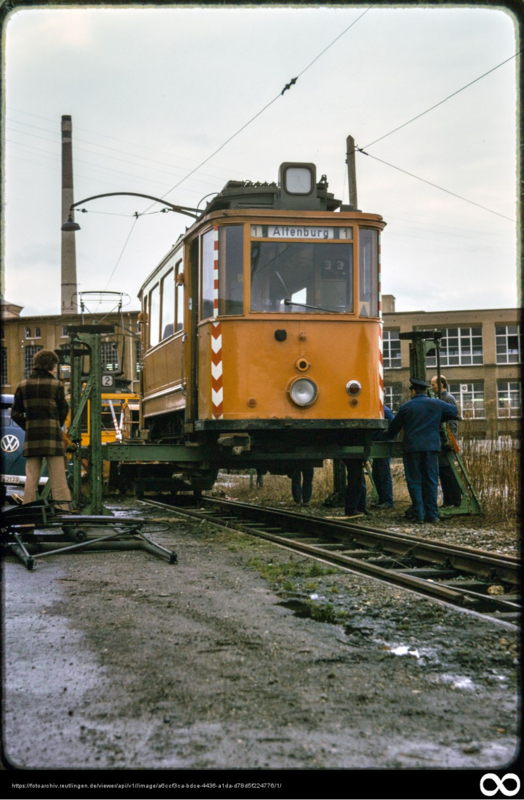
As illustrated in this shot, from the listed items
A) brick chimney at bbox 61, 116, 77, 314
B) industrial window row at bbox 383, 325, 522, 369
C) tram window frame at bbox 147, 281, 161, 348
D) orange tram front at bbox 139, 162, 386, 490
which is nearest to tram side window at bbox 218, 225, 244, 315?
orange tram front at bbox 139, 162, 386, 490

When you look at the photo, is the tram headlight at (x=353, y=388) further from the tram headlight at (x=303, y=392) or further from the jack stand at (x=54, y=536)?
the jack stand at (x=54, y=536)

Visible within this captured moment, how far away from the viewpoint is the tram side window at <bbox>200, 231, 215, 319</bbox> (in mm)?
10086

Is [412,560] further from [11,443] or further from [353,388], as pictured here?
[11,443]

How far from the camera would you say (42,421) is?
30.9 ft

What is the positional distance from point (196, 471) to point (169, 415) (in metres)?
1.00

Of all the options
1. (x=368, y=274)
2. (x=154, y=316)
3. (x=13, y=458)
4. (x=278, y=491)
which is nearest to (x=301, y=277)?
(x=368, y=274)

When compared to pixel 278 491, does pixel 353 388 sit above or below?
above

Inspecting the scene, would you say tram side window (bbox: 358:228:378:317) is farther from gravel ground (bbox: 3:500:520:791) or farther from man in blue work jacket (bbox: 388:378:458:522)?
gravel ground (bbox: 3:500:520:791)

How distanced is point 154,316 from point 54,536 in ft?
19.6

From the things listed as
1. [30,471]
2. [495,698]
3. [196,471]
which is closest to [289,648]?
[495,698]

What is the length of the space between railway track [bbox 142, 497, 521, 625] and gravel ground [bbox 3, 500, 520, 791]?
32 cm

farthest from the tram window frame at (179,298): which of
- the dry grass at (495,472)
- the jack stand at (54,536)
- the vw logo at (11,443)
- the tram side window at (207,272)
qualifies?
the dry grass at (495,472)

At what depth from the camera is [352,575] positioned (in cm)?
700
